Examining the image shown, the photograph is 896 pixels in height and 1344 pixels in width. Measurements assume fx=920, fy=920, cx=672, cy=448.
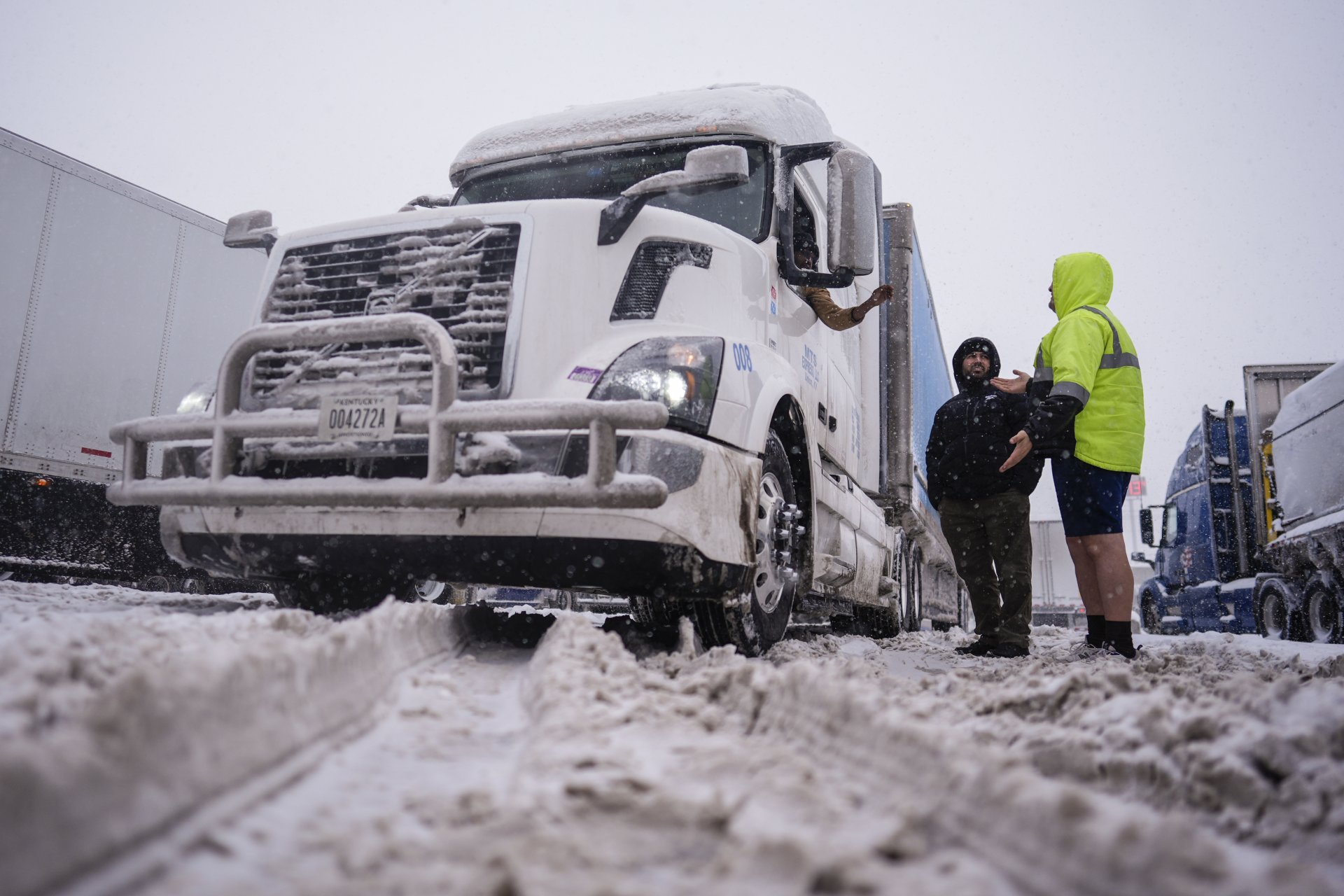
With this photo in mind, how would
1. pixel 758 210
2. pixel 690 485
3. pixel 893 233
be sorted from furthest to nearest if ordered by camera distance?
pixel 893 233 → pixel 758 210 → pixel 690 485

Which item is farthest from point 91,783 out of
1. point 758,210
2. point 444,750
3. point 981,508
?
point 981,508

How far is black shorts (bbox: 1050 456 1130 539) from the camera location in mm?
4793

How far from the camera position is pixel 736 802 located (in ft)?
4.61

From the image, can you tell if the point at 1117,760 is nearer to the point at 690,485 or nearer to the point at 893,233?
the point at 690,485

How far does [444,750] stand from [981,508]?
423cm

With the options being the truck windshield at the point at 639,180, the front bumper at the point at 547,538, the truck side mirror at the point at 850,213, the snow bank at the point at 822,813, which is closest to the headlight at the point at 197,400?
the front bumper at the point at 547,538

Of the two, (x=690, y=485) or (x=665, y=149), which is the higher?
(x=665, y=149)

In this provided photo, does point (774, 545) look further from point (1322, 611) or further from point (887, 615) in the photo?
point (1322, 611)

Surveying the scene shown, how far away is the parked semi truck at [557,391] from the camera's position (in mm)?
3262

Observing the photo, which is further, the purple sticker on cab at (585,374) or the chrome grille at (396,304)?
the chrome grille at (396,304)

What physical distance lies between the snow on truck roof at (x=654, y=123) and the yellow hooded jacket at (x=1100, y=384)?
71.6 inches

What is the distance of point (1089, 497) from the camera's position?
484 cm

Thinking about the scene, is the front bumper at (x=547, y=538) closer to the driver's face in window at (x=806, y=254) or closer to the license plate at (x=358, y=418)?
the license plate at (x=358, y=418)

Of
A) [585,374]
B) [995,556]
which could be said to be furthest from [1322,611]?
[585,374]
